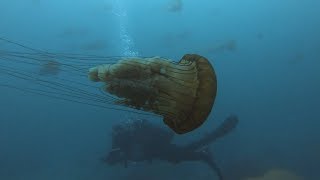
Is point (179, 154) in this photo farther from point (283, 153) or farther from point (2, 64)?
point (2, 64)

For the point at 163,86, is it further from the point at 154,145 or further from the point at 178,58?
the point at 154,145

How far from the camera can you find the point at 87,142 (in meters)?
10.5

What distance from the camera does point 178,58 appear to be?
30.5 ft

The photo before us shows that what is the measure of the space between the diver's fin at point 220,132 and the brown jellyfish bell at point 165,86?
5.81 metres

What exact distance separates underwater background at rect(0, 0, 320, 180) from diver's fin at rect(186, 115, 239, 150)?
0.45 feet

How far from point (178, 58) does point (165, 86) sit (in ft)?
17.9

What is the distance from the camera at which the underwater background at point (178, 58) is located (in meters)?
8.41

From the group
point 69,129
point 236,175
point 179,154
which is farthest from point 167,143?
point 69,129

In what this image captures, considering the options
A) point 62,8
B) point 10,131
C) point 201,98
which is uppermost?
point 62,8

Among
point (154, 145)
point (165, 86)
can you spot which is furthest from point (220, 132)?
point (165, 86)

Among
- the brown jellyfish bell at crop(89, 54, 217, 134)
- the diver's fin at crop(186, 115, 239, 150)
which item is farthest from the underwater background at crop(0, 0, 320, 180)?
the brown jellyfish bell at crop(89, 54, 217, 134)

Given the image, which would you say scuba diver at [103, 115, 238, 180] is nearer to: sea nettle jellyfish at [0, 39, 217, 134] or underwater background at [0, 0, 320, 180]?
underwater background at [0, 0, 320, 180]

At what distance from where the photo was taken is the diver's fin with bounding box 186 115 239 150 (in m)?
9.88

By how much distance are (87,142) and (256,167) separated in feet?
13.6
